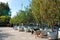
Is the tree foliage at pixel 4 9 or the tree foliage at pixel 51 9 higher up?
the tree foliage at pixel 4 9

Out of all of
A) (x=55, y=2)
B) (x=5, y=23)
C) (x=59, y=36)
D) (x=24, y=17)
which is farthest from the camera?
(x=5, y=23)

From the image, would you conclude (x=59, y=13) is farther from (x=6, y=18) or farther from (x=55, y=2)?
(x=6, y=18)

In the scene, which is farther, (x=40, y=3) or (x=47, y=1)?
(x=40, y=3)

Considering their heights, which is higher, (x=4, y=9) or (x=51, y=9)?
(x=4, y=9)

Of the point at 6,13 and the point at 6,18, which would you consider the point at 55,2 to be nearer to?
the point at 6,18

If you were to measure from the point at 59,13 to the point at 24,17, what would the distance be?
36811 millimetres

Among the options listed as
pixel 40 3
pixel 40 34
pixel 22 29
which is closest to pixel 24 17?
pixel 22 29

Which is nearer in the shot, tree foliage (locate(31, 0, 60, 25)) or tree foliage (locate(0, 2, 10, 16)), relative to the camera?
tree foliage (locate(31, 0, 60, 25))

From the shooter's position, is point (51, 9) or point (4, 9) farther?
point (4, 9)

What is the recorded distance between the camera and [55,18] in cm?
2183

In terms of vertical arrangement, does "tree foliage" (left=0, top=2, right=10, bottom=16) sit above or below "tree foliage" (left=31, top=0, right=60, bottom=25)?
above

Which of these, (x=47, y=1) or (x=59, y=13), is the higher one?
(x=47, y=1)

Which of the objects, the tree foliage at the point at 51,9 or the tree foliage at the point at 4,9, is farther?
the tree foliage at the point at 4,9

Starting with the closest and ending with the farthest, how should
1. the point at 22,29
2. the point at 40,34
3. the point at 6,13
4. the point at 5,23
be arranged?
the point at 40,34, the point at 22,29, the point at 5,23, the point at 6,13
